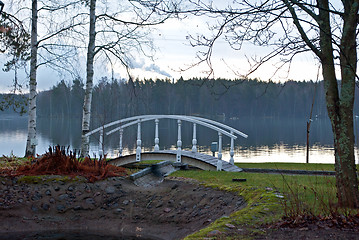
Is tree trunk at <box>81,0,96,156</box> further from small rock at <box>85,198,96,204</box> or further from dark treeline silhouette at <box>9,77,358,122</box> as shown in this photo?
dark treeline silhouette at <box>9,77,358,122</box>

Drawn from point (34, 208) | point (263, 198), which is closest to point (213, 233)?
point (263, 198)

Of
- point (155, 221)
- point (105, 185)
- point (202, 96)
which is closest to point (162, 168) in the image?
point (105, 185)

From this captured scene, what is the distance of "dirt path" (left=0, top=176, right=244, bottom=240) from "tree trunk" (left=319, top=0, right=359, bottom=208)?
6.88 ft

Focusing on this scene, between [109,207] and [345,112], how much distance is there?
566cm

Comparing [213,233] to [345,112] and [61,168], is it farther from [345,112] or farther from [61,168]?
[61,168]

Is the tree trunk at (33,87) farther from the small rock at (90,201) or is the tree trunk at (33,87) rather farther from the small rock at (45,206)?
the small rock at (90,201)

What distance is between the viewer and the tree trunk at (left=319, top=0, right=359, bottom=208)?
6.23 m

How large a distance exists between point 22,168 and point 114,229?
3324 mm

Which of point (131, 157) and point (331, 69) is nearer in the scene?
point (331, 69)

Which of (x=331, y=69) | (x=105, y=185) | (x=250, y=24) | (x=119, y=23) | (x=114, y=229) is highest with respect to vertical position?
(x=119, y=23)

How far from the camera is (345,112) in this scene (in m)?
6.28

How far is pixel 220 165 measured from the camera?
463 inches

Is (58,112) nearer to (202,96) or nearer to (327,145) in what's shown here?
(202,96)

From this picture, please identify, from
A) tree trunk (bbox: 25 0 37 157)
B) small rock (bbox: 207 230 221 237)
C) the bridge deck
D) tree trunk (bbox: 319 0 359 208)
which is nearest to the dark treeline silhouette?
tree trunk (bbox: 25 0 37 157)
